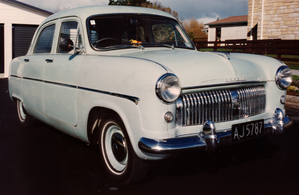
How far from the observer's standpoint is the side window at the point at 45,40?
4.67 m

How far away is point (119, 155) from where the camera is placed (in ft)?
10.9

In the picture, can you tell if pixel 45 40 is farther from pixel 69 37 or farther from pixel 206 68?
pixel 206 68

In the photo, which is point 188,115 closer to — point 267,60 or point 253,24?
point 267,60

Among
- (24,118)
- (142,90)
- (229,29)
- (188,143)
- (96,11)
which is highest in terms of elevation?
(229,29)

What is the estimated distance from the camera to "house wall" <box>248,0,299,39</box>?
22.8m

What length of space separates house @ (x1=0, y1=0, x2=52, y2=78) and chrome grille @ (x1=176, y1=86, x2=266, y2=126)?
1543 cm

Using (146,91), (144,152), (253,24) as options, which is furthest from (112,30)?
(253,24)

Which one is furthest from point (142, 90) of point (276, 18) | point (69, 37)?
point (276, 18)

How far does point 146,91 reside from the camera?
9.30 feet

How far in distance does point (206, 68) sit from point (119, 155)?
1208 mm

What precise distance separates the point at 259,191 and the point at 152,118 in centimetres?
123

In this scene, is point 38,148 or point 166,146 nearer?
point 166,146

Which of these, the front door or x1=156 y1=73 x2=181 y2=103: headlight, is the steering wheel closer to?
the front door

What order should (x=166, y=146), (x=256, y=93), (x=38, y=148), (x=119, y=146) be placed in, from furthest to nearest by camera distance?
1. (x=38, y=148)
2. (x=256, y=93)
3. (x=119, y=146)
4. (x=166, y=146)
